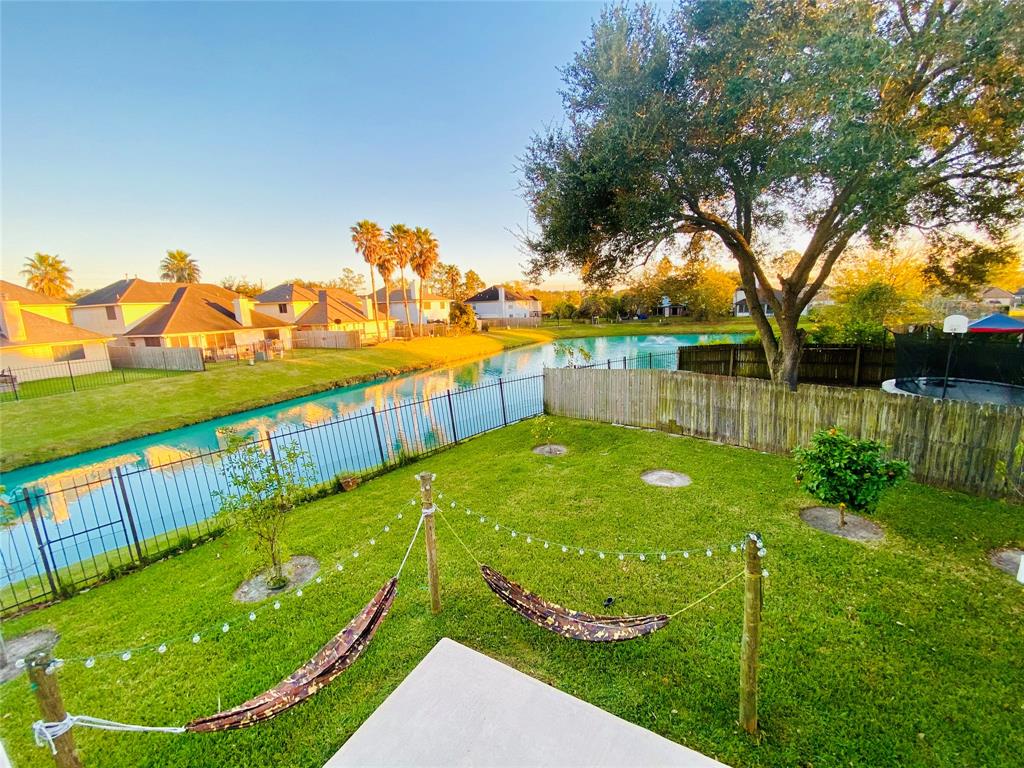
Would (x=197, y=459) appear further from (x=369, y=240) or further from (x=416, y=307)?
(x=416, y=307)

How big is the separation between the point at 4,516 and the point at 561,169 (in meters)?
9.58

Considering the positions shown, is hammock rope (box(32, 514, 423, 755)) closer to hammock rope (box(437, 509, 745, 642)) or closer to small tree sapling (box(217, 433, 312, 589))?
hammock rope (box(437, 509, 745, 642))

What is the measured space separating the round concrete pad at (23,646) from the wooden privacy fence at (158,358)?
2014cm

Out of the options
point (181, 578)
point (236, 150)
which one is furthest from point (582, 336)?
point (181, 578)

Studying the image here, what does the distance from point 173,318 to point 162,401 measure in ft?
37.5

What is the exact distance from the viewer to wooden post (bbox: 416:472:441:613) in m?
3.98

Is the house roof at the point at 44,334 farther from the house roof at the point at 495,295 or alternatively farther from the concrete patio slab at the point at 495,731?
the house roof at the point at 495,295

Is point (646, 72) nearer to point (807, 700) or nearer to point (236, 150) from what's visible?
point (807, 700)

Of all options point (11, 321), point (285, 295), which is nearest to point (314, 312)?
point (285, 295)

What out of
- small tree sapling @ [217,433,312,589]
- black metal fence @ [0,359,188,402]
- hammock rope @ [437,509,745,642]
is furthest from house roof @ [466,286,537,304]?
hammock rope @ [437,509,745,642]

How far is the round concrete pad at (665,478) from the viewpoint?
6.96 meters

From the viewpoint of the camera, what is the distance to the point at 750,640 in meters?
2.70

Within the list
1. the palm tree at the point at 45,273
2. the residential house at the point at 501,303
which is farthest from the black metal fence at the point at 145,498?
A: the residential house at the point at 501,303

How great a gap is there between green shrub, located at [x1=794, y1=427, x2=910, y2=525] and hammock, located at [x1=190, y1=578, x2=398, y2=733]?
4929 mm
